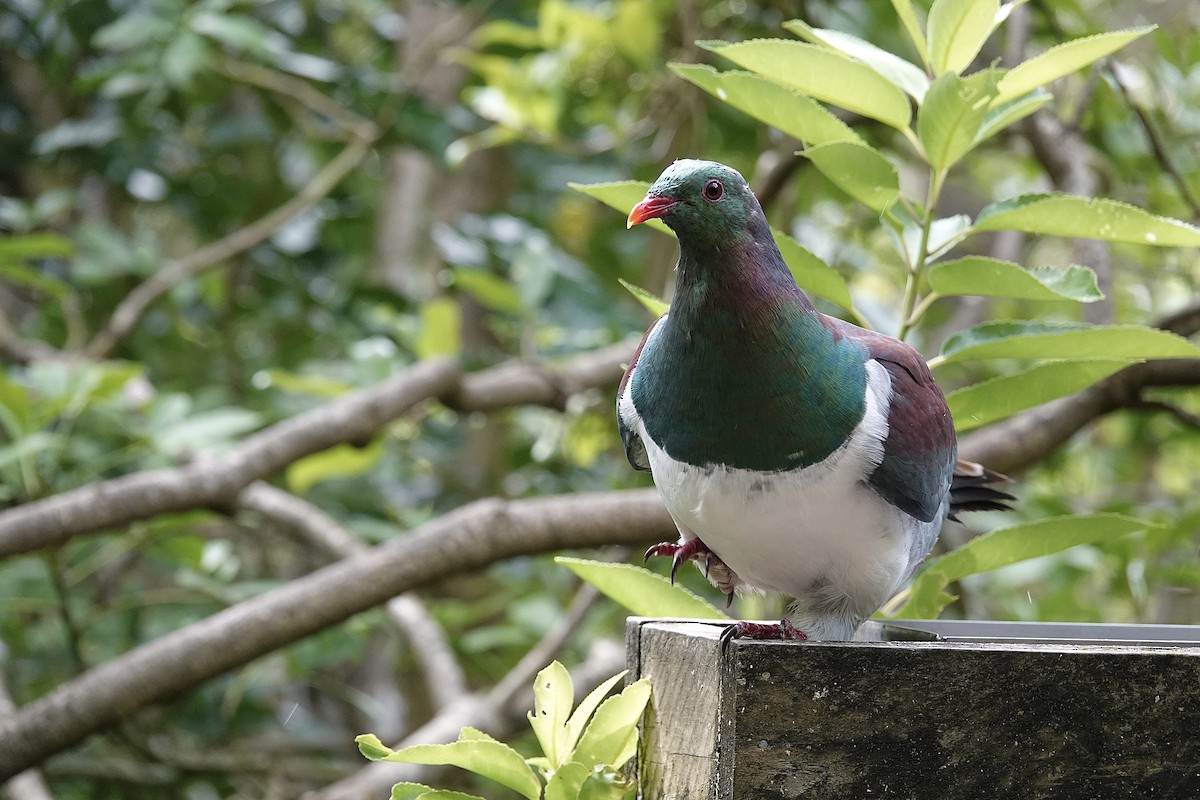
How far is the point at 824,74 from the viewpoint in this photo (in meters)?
1.19

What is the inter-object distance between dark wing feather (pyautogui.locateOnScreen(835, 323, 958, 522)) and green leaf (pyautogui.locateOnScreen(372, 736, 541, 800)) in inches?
15.3

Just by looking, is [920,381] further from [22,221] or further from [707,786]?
[22,221]

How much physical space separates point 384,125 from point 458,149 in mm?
242

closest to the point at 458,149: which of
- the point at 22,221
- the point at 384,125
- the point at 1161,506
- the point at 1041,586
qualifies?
the point at 384,125

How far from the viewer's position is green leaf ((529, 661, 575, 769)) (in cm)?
104

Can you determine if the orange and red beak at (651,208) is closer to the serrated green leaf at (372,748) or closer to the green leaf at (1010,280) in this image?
the green leaf at (1010,280)

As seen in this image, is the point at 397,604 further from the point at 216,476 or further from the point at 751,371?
the point at 751,371

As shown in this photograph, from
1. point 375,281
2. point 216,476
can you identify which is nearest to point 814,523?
point 216,476

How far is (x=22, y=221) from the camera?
293 cm

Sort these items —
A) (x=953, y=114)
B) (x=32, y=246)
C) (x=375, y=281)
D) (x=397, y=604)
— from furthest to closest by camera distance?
1. (x=375, y=281)
2. (x=397, y=604)
3. (x=32, y=246)
4. (x=953, y=114)

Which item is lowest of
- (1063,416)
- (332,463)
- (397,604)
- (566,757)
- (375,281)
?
(397,604)

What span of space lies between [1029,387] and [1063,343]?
0.06 metres

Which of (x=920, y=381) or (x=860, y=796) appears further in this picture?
(x=920, y=381)

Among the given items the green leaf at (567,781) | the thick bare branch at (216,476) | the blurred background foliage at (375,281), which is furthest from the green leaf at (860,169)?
the thick bare branch at (216,476)
